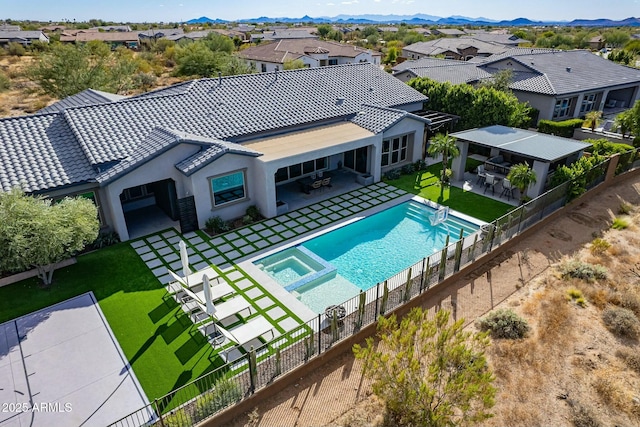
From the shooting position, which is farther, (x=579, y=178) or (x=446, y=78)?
(x=446, y=78)

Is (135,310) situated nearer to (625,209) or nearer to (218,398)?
(218,398)

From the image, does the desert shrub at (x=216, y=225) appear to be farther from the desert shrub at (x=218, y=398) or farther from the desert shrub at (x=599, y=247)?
the desert shrub at (x=599, y=247)

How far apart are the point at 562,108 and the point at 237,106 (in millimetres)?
29803

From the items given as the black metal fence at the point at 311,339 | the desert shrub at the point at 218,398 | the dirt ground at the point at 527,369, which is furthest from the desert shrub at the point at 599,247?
the desert shrub at the point at 218,398

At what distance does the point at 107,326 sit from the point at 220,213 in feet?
26.3

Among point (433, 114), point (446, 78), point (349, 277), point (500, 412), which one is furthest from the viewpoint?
point (446, 78)

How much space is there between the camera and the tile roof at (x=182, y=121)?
1833cm

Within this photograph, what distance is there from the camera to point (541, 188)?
23203mm

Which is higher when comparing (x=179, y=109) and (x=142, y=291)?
(x=179, y=109)

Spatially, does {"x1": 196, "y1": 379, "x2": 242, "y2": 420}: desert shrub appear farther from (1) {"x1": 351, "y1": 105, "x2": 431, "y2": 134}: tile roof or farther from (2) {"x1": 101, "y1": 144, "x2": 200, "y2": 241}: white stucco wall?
(1) {"x1": 351, "y1": 105, "x2": 431, "y2": 134}: tile roof

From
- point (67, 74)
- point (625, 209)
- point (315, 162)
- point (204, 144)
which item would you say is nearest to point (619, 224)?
point (625, 209)

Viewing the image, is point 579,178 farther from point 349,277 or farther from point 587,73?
point 587,73

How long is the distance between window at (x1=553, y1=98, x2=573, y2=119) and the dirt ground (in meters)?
21.5

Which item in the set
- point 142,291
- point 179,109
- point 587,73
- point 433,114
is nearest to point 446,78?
point 433,114
